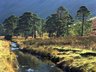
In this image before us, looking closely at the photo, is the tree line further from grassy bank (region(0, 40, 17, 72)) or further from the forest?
grassy bank (region(0, 40, 17, 72))

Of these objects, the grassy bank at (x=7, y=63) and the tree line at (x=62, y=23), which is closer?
the grassy bank at (x=7, y=63)

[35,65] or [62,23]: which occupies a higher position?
[62,23]

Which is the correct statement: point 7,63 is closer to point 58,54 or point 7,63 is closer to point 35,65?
point 35,65

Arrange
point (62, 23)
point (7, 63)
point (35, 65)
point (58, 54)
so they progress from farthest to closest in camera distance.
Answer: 1. point (62, 23)
2. point (58, 54)
3. point (35, 65)
4. point (7, 63)

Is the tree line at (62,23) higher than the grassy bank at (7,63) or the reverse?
higher

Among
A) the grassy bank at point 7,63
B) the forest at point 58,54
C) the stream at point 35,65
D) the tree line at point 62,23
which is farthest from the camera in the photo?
the tree line at point 62,23

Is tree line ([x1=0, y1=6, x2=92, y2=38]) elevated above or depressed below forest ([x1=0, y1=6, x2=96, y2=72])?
above

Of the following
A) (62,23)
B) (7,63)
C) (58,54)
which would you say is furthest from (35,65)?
(62,23)

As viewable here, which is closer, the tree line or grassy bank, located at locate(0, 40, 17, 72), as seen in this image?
grassy bank, located at locate(0, 40, 17, 72)

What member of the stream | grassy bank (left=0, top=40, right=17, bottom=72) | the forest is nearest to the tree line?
the forest

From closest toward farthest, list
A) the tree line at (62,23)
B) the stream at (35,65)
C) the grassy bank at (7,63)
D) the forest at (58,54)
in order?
the grassy bank at (7,63)
the forest at (58,54)
the stream at (35,65)
the tree line at (62,23)

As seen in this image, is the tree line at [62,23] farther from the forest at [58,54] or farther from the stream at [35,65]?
the stream at [35,65]

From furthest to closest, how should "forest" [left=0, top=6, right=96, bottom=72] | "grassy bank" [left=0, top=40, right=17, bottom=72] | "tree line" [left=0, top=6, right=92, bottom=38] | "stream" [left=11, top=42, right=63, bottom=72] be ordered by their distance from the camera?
"tree line" [left=0, top=6, right=92, bottom=38], "stream" [left=11, top=42, right=63, bottom=72], "forest" [left=0, top=6, right=96, bottom=72], "grassy bank" [left=0, top=40, right=17, bottom=72]

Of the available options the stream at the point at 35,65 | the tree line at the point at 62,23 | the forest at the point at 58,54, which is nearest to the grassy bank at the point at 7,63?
the forest at the point at 58,54
